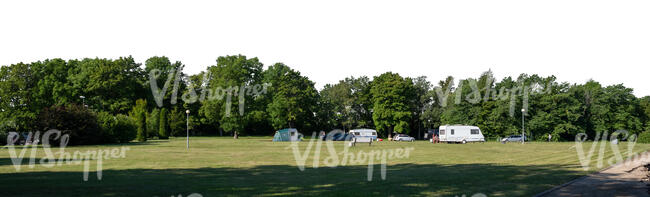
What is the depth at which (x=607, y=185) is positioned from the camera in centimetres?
1261

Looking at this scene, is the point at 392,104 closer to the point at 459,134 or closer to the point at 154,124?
the point at 459,134

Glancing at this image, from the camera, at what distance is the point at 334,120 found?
76562 millimetres

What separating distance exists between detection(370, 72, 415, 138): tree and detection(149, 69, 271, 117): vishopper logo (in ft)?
55.6

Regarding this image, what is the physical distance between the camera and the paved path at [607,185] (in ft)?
37.1

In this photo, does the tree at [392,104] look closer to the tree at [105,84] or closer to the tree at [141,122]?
the tree at [141,122]

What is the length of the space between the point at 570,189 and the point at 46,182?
14.1 meters

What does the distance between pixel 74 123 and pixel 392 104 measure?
4361cm

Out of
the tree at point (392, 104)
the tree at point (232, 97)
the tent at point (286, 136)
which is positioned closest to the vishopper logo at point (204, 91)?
the tree at point (232, 97)

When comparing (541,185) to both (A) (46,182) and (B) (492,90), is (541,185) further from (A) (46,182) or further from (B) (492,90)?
(B) (492,90)

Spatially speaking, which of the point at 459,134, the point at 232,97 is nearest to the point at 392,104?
the point at 459,134

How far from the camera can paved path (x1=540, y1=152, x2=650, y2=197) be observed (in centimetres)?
1130

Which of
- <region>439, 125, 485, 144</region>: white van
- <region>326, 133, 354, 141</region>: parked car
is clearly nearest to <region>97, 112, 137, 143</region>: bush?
<region>326, 133, 354, 141</region>: parked car

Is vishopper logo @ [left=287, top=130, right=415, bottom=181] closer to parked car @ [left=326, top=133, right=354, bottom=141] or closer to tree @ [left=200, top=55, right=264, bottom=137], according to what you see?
parked car @ [left=326, top=133, right=354, bottom=141]

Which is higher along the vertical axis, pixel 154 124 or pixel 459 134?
pixel 154 124
